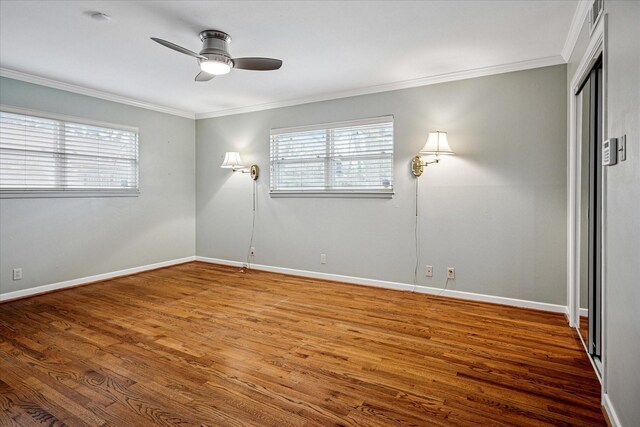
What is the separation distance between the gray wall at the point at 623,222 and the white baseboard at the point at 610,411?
4 cm

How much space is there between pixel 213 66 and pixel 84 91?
2.70 m

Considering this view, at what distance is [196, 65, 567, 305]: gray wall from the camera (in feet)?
11.7

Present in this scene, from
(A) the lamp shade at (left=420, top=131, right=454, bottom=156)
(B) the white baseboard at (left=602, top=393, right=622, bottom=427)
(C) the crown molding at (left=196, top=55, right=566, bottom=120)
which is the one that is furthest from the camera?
(A) the lamp shade at (left=420, top=131, right=454, bottom=156)

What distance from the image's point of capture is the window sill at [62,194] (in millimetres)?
3987

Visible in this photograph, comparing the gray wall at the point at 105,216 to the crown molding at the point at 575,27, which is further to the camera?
the gray wall at the point at 105,216

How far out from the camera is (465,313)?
3.54 meters

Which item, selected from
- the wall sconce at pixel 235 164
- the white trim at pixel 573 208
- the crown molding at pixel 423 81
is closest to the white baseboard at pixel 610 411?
the white trim at pixel 573 208

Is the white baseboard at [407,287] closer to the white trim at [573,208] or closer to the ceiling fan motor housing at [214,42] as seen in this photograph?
the white trim at [573,208]

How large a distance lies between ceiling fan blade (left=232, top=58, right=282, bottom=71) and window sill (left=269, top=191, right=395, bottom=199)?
2114 mm

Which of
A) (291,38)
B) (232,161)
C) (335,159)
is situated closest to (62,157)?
(232,161)

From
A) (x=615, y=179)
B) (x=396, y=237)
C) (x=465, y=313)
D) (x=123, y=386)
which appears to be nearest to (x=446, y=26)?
(x=615, y=179)

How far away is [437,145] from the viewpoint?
12.7 feet

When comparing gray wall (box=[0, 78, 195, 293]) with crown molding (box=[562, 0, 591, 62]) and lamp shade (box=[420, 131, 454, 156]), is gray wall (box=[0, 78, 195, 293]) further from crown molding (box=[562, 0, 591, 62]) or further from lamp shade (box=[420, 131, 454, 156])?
crown molding (box=[562, 0, 591, 62])

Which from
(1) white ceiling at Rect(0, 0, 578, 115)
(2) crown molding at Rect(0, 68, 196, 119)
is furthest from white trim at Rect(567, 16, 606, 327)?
(2) crown molding at Rect(0, 68, 196, 119)
